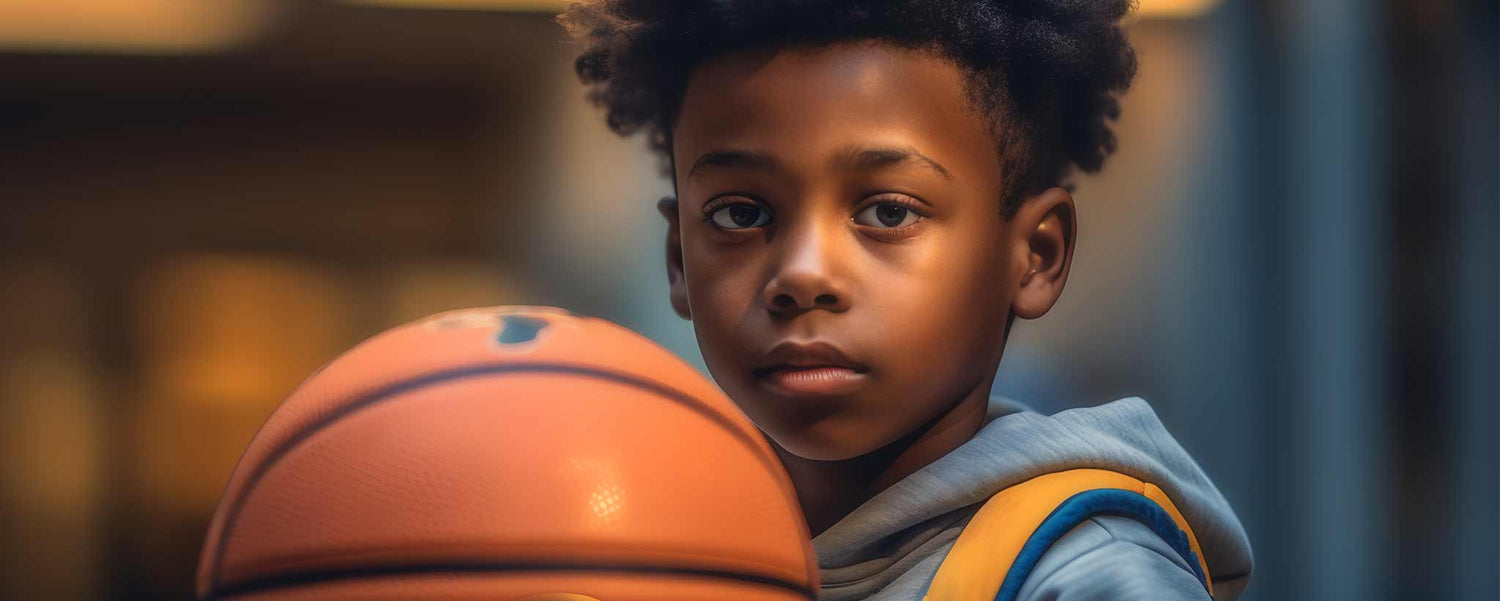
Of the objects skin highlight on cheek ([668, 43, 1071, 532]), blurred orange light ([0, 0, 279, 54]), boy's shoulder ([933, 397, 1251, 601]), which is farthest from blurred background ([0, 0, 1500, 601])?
skin highlight on cheek ([668, 43, 1071, 532])

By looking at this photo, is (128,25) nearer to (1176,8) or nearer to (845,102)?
(1176,8)

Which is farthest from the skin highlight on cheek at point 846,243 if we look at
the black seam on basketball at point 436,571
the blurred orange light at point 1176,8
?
the blurred orange light at point 1176,8

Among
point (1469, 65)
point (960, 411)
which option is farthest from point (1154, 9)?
point (960, 411)

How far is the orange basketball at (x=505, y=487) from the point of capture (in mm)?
710

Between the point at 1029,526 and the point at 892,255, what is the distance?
0.20 metres

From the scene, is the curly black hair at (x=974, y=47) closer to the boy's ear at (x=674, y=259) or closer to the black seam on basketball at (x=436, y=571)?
the boy's ear at (x=674, y=259)

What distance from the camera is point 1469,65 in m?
2.13

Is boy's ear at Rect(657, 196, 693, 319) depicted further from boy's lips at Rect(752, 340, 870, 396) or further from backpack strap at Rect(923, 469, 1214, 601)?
backpack strap at Rect(923, 469, 1214, 601)

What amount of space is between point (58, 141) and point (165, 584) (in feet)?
2.80

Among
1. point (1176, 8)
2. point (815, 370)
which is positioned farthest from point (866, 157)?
point (1176, 8)

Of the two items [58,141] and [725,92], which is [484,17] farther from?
[725,92]

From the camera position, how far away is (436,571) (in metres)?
0.71

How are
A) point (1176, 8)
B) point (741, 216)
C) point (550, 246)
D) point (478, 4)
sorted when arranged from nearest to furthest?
point (741, 216) < point (1176, 8) < point (550, 246) < point (478, 4)

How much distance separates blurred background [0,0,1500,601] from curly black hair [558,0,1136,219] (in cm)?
103
